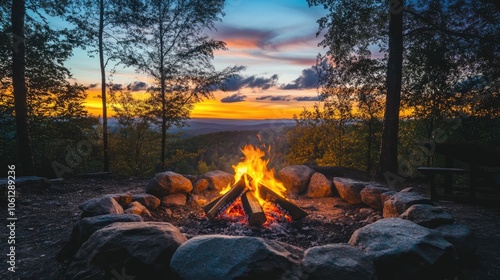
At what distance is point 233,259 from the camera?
10.5ft

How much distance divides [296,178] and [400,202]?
11.6ft

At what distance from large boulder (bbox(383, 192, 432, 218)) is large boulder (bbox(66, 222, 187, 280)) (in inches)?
164

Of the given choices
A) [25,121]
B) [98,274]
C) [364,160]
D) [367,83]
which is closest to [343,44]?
[367,83]

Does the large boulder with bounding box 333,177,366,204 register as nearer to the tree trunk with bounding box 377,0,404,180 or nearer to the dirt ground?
the dirt ground

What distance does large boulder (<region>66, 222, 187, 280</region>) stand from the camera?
3.46 metres

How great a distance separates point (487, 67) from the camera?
11180mm

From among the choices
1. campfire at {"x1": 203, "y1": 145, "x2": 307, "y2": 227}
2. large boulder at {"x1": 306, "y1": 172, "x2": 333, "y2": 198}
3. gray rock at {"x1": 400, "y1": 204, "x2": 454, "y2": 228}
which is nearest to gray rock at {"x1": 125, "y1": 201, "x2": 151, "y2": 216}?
campfire at {"x1": 203, "y1": 145, "x2": 307, "y2": 227}

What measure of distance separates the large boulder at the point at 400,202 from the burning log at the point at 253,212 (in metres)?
2.49

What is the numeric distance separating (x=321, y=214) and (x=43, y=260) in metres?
5.43

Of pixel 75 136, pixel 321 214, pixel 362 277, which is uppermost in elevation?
pixel 75 136

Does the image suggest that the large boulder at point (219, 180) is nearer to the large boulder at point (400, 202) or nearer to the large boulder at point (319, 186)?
the large boulder at point (319, 186)

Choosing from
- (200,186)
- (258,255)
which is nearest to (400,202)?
(258,255)

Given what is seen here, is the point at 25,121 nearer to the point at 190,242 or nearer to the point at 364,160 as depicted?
the point at 190,242

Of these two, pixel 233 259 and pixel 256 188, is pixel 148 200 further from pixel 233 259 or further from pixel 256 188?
pixel 233 259
